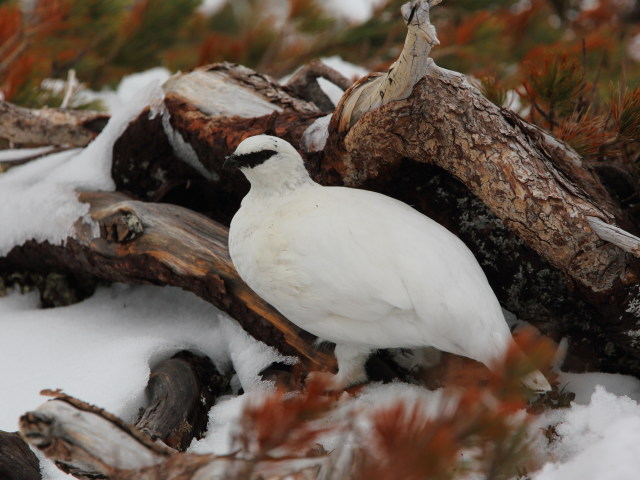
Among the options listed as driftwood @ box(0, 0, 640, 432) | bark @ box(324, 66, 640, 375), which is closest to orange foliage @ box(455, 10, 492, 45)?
driftwood @ box(0, 0, 640, 432)

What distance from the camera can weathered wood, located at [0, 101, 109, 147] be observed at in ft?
8.89

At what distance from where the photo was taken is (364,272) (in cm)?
138

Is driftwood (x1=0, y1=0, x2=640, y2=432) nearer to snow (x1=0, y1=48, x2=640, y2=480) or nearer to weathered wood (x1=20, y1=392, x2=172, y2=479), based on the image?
snow (x1=0, y1=48, x2=640, y2=480)

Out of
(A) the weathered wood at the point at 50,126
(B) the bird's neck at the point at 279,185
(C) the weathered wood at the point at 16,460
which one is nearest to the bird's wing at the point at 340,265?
(B) the bird's neck at the point at 279,185

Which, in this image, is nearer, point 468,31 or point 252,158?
point 252,158

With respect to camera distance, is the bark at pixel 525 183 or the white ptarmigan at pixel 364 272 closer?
the white ptarmigan at pixel 364 272

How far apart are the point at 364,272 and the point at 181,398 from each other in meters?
0.68

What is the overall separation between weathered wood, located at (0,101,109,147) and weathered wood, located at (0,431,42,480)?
1.67 m

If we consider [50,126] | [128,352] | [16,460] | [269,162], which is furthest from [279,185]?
[50,126]

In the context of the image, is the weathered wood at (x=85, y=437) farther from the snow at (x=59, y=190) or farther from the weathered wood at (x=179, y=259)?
the snow at (x=59, y=190)

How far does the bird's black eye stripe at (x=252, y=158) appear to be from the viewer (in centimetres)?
157

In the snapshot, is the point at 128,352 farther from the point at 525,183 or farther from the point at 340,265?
the point at 525,183

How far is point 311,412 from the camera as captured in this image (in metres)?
0.87

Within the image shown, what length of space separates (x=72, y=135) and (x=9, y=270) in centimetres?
71
